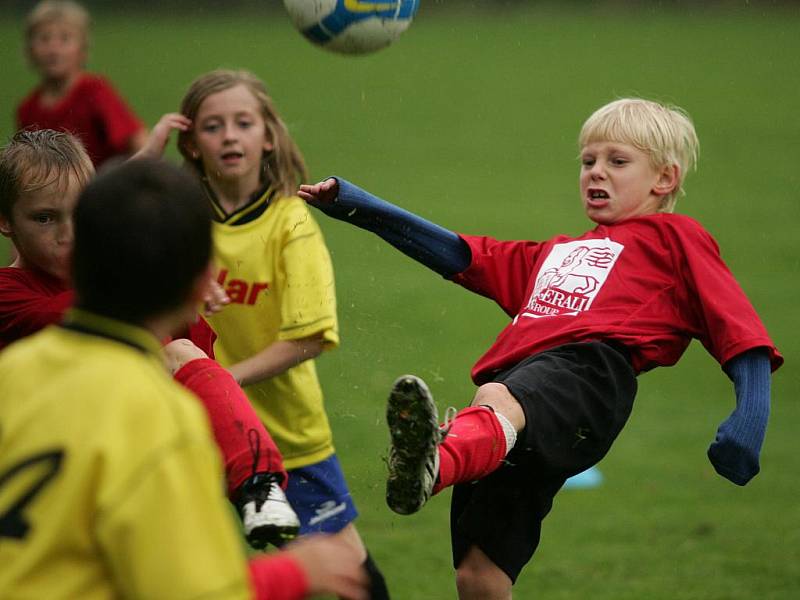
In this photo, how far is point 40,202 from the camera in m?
3.38

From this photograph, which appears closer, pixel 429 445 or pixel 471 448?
pixel 429 445

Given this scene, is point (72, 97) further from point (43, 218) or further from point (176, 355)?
point (176, 355)

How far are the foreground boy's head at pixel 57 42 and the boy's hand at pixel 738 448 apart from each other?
19.1ft

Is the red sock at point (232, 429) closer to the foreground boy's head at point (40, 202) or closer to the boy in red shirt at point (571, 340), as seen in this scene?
the boy in red shirt at point (571, 340)

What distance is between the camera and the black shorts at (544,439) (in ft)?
11.9

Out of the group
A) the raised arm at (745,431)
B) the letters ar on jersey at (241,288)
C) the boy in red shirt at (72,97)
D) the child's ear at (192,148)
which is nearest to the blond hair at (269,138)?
the child's ear at (192,148)

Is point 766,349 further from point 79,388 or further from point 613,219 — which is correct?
point 79,388

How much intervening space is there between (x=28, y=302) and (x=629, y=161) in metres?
1.98

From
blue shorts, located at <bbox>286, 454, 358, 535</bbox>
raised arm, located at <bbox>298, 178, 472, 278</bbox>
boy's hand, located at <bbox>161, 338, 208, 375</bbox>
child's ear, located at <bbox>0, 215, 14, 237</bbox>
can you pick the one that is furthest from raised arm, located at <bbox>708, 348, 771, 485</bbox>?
child's ear, located at <bbox>0, 215, 14, 237</bbox>

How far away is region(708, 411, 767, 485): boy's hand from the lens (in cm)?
350

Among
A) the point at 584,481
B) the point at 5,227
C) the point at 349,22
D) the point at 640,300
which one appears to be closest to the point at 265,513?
the point at 5,227

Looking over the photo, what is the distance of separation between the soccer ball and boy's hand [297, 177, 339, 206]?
69cm

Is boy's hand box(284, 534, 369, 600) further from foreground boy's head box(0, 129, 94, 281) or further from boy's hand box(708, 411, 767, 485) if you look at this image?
boy's hand box(708, 411, 767, 485)

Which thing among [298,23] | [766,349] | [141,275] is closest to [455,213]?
[298,23]
